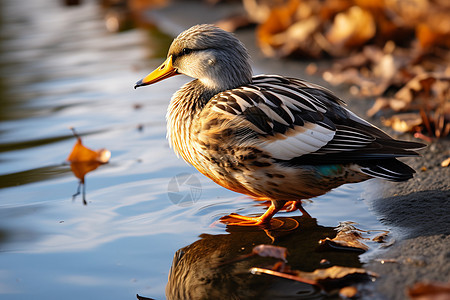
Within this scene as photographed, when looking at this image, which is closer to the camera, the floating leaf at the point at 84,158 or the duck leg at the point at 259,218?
the duck leg at the point at 259,218

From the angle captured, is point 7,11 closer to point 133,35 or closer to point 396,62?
point 133,35

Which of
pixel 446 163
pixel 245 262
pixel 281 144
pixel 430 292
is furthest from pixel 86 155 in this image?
pixel 430 292

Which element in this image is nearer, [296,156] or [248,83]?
[296,156]

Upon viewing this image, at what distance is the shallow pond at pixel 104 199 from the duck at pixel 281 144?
1.07 feet

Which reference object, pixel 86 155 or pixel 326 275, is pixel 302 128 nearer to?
pixel 326 275

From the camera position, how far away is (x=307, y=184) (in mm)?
3744

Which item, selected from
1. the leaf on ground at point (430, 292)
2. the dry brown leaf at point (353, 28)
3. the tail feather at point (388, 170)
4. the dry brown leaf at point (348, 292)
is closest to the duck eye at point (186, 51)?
the tail feather at point (388, 170)

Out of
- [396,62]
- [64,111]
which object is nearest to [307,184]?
[396,62]

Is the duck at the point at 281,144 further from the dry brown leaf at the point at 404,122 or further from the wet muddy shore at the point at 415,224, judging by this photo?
the dry brown leaf at the point at 404,122

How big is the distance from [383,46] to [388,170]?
3.98 metres

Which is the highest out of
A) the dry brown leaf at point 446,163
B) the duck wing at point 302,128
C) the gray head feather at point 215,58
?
the gray head feather at point 215,58

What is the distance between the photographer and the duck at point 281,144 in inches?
145

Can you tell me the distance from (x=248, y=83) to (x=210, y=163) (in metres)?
0.77

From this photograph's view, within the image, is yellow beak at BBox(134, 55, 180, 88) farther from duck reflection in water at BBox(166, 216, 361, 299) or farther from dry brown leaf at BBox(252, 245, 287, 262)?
dry brown leaf at BBox(252, 245, 287, 262)
